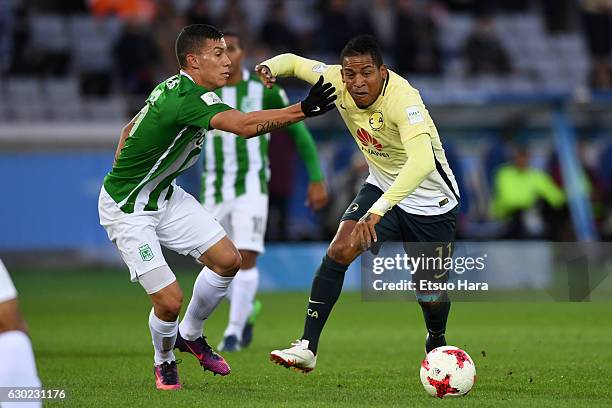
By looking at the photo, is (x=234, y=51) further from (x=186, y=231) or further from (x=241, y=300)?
(x=186, y=231)

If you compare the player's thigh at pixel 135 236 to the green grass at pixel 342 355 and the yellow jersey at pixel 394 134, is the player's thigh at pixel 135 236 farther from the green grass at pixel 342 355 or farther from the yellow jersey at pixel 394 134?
the yellow jersey at pixel 394 134

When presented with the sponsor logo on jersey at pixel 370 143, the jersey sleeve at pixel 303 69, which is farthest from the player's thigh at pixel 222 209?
the sponsor logo on jersey at pixel 370 143

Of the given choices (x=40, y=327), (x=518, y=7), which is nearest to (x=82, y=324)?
(x=40, y=327)

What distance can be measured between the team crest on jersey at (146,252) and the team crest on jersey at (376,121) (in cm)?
172

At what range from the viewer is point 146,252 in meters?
7.68

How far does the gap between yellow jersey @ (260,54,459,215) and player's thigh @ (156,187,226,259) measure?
116 cm

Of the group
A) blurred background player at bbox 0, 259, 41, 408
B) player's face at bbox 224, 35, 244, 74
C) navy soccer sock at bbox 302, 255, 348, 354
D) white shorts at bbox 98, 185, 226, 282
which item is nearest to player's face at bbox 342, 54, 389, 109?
navy soccer sock at bbox 302, 255, 348, 354

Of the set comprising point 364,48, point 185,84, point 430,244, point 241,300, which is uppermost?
point 364,48

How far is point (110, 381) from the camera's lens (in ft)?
26.6

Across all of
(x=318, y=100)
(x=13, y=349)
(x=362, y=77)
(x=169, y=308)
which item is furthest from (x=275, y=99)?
(x=13, y=349)

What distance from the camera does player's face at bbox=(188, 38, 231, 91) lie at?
775 cm

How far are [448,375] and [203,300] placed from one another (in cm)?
209

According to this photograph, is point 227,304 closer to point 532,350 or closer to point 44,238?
point 44,238

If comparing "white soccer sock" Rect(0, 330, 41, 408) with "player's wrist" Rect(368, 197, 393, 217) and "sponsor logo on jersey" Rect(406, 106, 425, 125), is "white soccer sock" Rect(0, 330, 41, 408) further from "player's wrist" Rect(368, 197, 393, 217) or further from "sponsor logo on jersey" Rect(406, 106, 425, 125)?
"sponsor logo on jersey" Rect(406, 106, 425, 125)
